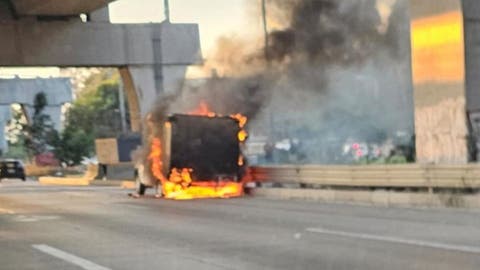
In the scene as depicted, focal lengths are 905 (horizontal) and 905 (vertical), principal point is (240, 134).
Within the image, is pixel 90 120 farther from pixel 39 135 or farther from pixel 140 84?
pixel 140 84

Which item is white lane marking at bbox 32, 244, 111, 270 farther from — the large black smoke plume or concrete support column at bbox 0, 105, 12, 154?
concrete support column at bbox 0, 105, 12, 154

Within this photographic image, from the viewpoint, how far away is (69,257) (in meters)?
11.4

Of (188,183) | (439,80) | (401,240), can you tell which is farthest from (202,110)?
(401,240)

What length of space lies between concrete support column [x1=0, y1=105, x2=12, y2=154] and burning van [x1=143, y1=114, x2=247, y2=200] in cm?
9552

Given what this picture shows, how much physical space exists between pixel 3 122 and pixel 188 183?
101052 mm

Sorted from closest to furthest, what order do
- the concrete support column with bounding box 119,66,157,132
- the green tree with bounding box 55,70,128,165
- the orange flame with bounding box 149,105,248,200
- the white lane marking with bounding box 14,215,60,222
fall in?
the white lane marking with bounding box 14,215,60,222 → the orange flame with bounding box 149,105,248,200 → the concrete support column with bounding box 119,66,157,132 → the green tree with bounding box 55,70,128,165

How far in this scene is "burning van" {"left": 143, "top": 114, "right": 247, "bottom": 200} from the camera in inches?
925

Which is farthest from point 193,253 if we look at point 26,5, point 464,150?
point 26,5

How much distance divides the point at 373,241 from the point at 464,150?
8486mm

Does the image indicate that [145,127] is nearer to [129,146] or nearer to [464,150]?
[464,150]

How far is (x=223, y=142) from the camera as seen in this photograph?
24203 mm

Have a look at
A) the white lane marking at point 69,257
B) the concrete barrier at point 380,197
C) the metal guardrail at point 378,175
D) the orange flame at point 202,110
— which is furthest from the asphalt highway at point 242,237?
the orange flame at point 202,110

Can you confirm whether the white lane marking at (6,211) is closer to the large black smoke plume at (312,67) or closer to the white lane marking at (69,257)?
the large black smoke plume at (312,67)

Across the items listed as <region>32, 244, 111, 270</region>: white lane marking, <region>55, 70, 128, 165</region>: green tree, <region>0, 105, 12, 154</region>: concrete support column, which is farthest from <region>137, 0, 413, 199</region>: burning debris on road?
<region>0, 105, 12, 154</region>: concrete support column
